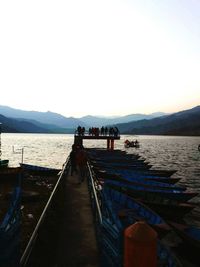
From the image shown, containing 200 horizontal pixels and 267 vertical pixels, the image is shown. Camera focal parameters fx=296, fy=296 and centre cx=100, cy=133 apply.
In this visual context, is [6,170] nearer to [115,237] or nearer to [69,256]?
[69,256]

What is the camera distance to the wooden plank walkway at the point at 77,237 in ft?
29.7

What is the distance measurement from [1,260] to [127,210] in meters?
8.22

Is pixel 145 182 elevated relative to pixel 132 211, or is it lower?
lower

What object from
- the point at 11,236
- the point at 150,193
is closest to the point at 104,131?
the point at 150,193

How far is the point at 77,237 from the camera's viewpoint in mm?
11070

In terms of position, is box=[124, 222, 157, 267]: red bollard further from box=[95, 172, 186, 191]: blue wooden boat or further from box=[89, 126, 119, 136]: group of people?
box=[89, 126, 119, 136]: group of people

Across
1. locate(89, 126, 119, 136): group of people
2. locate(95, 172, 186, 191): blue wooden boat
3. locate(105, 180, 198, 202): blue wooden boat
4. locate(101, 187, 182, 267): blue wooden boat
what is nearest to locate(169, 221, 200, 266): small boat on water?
locate(101, 187, 182, 267): blue wooden boat

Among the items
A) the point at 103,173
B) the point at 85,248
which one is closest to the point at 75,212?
the point at 85,248

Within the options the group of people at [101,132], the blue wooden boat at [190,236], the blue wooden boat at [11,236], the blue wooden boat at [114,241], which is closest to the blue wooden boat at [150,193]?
the blue wooden boat at [190,236]

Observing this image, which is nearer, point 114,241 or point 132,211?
point 114,241

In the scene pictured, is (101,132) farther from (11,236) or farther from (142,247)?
(142,247)

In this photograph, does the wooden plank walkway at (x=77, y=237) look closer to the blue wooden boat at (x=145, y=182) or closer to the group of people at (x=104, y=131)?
the blue wooden boat at (x=145, y=182)

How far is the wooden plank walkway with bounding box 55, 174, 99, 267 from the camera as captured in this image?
357 inches

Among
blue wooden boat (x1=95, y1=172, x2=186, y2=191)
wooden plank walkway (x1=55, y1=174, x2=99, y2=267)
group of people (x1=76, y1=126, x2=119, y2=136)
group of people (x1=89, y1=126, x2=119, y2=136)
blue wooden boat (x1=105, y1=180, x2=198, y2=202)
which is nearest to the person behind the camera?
wooden plank walkway (x1=55, y1=174, x2=99, y2=267)
